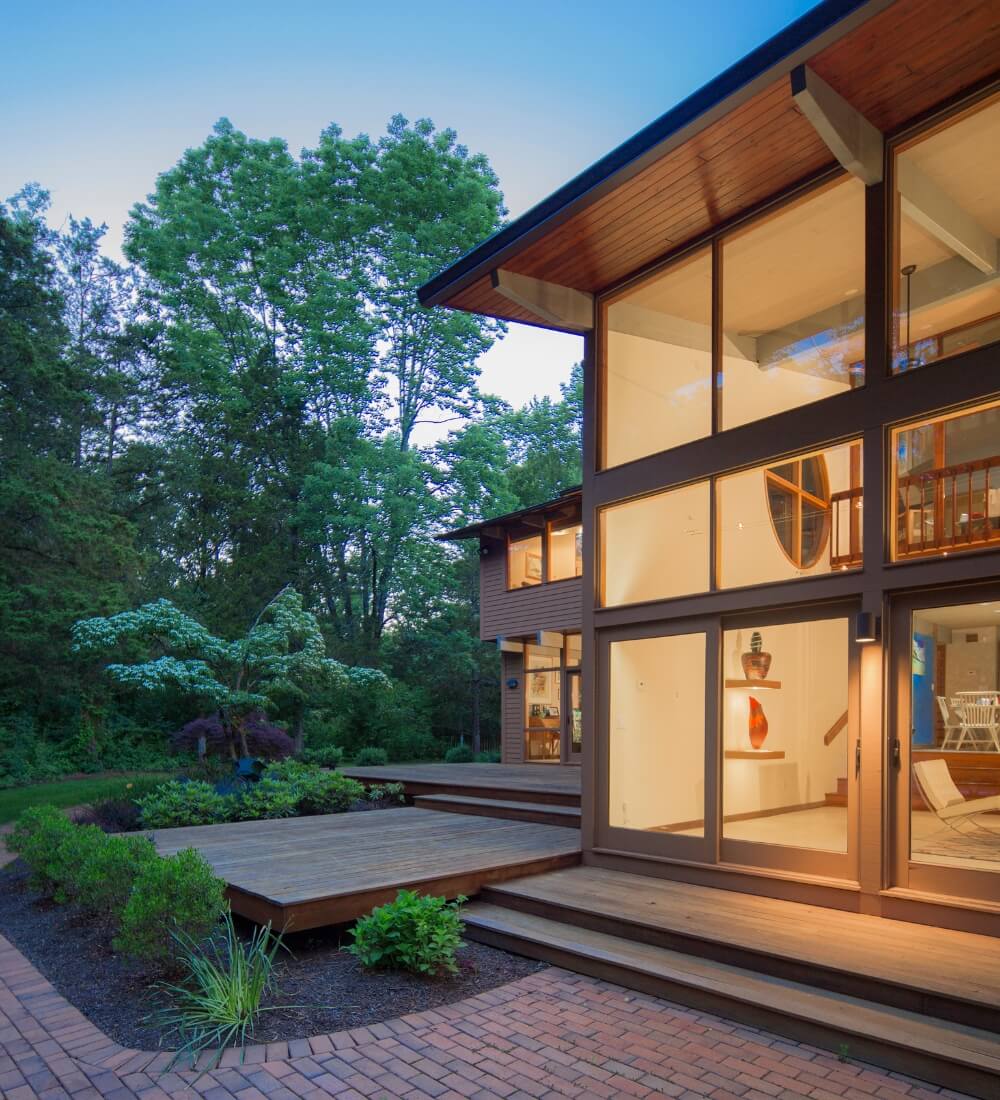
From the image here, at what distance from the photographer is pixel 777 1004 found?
13.0 feet

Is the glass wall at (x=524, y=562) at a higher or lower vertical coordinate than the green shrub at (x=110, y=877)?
higher

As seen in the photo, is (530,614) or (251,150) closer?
(530,614)

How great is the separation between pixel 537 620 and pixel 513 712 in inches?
86.8

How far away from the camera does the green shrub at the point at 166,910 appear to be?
14.3 ft

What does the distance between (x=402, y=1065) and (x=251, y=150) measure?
79.5ft

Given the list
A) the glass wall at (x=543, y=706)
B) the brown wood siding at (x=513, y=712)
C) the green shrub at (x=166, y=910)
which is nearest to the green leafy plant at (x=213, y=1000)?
the green shrub at (x=166, y=910)

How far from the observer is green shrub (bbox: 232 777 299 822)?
29.5 ft

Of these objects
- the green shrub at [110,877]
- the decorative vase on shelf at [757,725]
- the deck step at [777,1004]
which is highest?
the decorative vase on shelf at [757,725]

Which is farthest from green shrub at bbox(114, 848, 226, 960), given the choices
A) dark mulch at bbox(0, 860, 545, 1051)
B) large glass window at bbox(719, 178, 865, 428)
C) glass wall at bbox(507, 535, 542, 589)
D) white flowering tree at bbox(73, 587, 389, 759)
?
glass wall at bbox(507, 535, 542, 589)

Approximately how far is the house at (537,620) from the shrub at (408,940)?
10.4 metres

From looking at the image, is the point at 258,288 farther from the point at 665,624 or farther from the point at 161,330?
the point at 665,624

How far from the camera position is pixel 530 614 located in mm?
16047

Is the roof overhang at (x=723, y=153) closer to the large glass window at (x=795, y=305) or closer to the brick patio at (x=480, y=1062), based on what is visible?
the large glass window at (x=795, y=305)

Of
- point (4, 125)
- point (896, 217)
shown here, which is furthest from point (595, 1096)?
point (4, 125)
